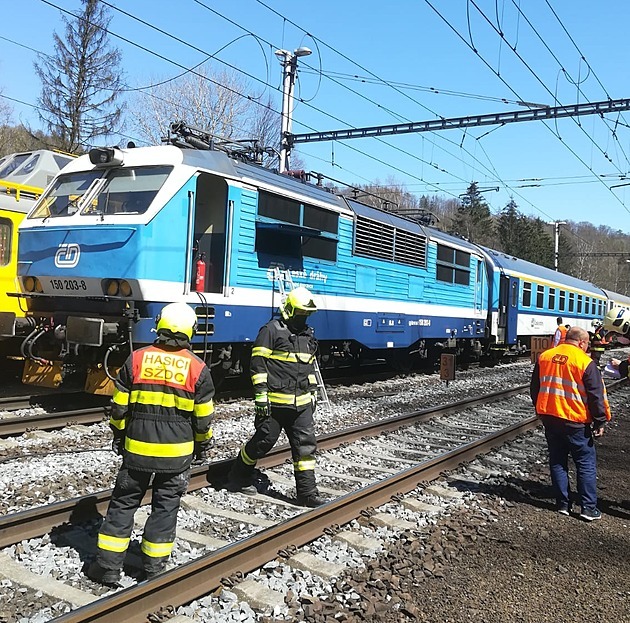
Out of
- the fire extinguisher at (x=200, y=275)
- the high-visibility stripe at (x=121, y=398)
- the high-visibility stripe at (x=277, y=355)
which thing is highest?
the fire extinguisher at (x=200, y=275)

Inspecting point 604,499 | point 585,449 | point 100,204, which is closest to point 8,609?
point 585,449

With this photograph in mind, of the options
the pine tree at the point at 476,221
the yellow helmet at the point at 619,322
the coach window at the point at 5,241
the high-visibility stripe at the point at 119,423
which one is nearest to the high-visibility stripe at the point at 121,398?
the high-visibility stripe at the point at 119,423

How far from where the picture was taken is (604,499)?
21.2 ft

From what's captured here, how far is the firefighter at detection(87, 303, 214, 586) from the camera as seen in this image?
404 centimetres

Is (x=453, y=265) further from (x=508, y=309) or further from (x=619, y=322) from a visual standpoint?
(x=619, y=322)

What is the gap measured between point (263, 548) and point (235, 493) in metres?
1.56

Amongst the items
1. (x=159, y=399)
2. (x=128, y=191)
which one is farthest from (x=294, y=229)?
(x=159, y=399)

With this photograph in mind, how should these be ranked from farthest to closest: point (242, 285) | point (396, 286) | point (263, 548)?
point (396, 286), point (242, 285), point (263, 548)

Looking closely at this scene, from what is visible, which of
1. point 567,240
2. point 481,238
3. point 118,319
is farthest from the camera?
point 567,240

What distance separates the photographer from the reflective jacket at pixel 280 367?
18.6 feet

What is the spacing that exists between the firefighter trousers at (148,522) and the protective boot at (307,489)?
1.66 m

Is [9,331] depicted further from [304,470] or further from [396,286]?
[396,286]

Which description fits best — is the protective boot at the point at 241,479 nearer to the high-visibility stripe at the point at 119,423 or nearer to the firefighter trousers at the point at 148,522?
the firefighter trousers at the point at 148,522

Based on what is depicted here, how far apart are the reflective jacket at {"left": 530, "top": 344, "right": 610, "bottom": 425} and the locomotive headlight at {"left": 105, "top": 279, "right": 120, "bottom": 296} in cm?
518
